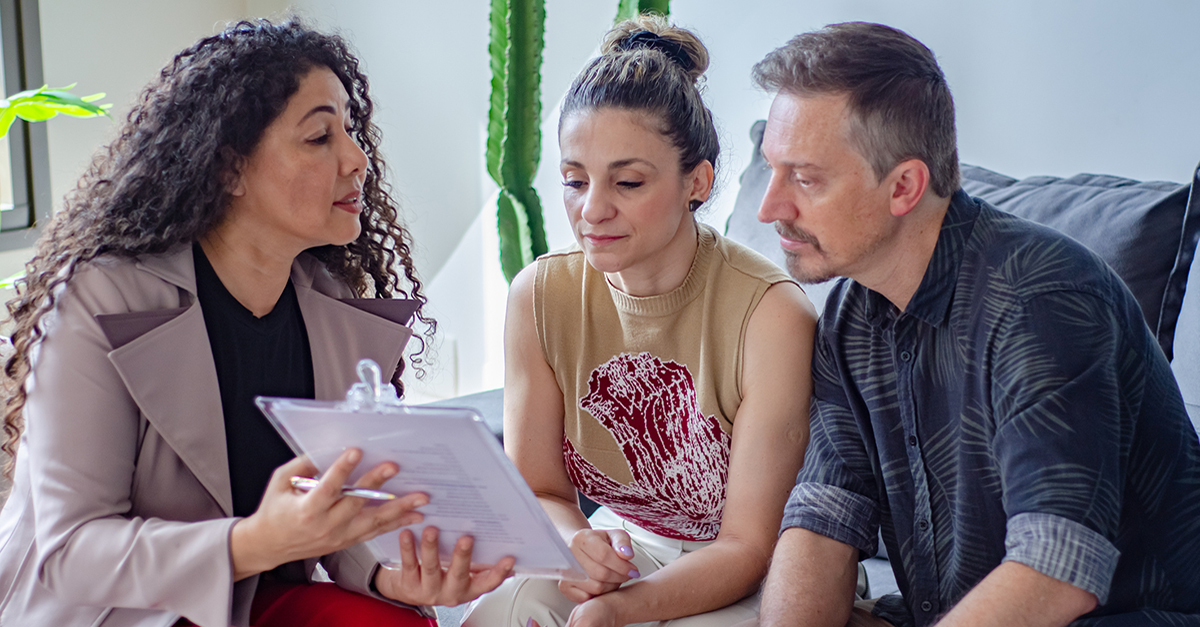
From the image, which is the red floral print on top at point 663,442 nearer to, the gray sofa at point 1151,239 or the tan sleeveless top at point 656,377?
the tan sleeveless top at point 656,377

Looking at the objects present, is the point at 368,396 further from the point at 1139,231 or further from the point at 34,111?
the point at 34,111

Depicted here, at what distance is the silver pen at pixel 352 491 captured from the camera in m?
0.87

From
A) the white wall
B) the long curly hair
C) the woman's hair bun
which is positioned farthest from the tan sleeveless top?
the white wall

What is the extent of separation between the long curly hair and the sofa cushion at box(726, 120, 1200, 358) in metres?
1.03

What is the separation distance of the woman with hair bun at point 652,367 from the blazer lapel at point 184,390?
1.27ft

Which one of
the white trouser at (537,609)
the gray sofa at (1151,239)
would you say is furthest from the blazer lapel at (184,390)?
the gray sofa at (1151,239)

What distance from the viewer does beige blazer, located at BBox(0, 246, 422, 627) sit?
0.99 metres

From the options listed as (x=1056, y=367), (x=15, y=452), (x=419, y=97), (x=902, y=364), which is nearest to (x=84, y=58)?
(x=419, y=97)

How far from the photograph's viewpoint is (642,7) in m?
2.08

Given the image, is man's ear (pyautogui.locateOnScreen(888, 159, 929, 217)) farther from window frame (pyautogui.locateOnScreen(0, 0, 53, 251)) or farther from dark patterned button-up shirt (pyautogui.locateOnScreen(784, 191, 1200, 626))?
window frame (pyautogui.locateOnScreen(0, 0, 53, 251))

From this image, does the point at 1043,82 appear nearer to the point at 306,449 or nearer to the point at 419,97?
the point at 306,449

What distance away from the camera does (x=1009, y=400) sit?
0.96m

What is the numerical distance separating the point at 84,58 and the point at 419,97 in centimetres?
98

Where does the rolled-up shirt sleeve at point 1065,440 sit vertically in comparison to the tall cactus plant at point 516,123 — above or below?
below
